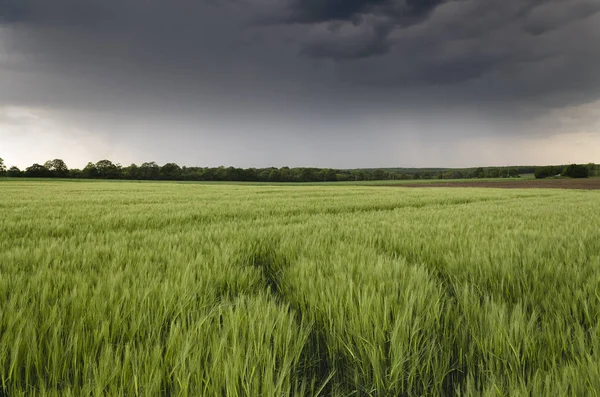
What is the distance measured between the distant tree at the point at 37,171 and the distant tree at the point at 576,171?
19066 centimetres

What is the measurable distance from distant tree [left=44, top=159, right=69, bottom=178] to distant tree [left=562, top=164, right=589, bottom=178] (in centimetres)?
18794

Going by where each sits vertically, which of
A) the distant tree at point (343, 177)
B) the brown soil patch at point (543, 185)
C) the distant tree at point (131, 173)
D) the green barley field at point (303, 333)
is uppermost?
the distant tree at point (131, 173)

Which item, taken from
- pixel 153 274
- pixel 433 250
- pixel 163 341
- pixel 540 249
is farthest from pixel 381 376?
pixel 540 249

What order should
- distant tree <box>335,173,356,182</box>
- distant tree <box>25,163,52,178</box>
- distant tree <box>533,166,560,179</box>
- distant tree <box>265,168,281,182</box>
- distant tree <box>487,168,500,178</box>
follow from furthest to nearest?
distant tree <box>487,168,500,178</box>
distant tree <box>265,168,281,182</box>
distant tree <box>335,173,356,182</box>
distant tree <box>533,166,560,179</box>
distant tree <box>25,163,52,178</box>

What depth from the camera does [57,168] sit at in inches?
4365

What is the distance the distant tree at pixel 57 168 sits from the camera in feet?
340

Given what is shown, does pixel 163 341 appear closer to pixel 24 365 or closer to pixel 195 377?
pixel 195 377

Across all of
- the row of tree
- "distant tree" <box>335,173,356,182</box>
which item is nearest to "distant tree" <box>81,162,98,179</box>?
"distant tree" <box>335,173,356,182</box>

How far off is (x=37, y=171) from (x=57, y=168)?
9464 mm

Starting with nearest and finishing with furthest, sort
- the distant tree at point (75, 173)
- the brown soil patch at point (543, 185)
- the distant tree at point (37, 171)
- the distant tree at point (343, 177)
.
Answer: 1. the brown soil patch at point (543, 185)
2. the distant tree at point (37, 171)
3. the distant tree at point (75, 173)
4. the distant tree at point (343, 177)

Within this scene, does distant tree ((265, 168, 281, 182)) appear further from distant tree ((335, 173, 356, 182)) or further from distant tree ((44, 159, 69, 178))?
distant tree ((44, 159, 69, 178))

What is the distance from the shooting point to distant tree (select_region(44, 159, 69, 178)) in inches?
4075

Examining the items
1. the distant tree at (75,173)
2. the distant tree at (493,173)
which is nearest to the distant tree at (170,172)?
the distant tree at (75,173)

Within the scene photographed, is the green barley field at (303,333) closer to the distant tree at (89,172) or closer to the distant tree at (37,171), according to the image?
the distant tree at (89,172)
